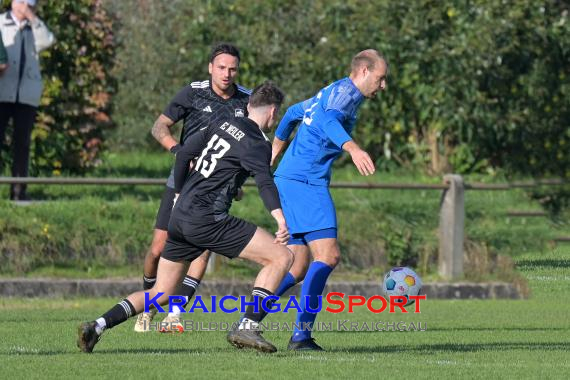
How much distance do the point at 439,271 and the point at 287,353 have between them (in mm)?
7407

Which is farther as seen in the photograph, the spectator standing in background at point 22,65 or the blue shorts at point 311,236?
the spectator standing in background at point 22,65

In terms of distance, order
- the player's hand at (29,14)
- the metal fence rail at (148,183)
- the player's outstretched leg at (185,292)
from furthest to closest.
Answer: the player's hand at (29,14), the metal fence rail at (148,183), the player's outstretched leg at (185,292)

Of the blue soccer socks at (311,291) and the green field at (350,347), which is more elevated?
the blue soccer socks at (311,291)

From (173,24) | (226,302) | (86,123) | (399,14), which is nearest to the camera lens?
(226,302)

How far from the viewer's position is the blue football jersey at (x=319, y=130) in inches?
408

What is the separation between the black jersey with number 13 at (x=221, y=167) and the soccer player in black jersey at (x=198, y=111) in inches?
74.8

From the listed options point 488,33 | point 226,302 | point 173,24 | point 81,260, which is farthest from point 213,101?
point 173,24

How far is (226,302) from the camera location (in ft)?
50.4

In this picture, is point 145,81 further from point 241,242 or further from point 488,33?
point 241,242

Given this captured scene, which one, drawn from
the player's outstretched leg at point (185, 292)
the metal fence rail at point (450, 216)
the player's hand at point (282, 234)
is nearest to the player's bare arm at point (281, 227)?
the player's hand at point (282, 234)

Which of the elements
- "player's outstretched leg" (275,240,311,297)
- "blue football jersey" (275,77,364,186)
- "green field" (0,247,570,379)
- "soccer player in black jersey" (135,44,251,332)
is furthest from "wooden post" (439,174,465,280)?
"blue football jersey" (275,77,364,186)

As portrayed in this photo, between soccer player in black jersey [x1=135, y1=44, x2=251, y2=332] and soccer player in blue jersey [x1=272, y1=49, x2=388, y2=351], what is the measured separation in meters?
1.18

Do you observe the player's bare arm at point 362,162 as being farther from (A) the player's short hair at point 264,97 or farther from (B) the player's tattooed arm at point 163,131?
(B) the player's tattooed arm at point 163,131

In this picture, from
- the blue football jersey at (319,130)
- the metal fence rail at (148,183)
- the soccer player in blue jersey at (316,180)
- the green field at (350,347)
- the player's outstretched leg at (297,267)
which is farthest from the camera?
the metal fence rail at (148,183)
